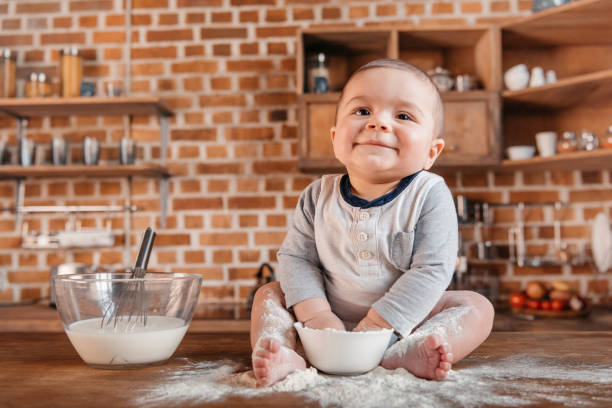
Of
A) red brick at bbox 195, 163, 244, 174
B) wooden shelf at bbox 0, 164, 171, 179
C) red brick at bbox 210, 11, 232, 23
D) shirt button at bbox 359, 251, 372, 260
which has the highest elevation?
red brick at bbox 210, 11, 232, 23

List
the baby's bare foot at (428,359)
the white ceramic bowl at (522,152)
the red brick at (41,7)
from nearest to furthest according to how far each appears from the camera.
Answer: the baby's bare foot at (428,359)
the white ceramic bowl at (522,152)
the red brick at (41,7)

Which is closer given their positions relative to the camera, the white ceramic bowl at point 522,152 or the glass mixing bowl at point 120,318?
the glass mixing bowl at point 120,318

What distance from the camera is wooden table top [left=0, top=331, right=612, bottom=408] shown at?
496mm

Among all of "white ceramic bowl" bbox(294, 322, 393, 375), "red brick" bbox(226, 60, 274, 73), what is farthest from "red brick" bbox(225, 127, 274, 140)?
"white ceramic bowl" bbox(294, 322, 393, 375)

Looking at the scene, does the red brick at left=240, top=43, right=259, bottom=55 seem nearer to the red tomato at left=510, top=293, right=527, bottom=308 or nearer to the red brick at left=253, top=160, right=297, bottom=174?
the red brick at left=253, top=160, right=297, bottom=174

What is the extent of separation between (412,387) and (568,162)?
1759mm

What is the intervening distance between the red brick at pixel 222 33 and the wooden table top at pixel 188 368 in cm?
174

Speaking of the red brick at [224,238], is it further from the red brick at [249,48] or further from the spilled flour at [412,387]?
the spilled flour at [412,387]

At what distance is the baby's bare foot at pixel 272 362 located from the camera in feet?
1.85

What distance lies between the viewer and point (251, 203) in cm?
230

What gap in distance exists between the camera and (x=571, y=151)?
1943mm

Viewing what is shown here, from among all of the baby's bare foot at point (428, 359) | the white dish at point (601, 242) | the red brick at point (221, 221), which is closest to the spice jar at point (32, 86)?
the red brick at point (221, 221)

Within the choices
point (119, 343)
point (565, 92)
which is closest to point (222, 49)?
point (565, 92)

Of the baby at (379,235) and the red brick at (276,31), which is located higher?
the red brick at (276,31)
